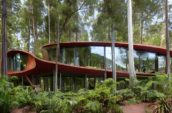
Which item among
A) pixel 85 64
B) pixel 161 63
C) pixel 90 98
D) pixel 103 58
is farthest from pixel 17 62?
pixel 90 98

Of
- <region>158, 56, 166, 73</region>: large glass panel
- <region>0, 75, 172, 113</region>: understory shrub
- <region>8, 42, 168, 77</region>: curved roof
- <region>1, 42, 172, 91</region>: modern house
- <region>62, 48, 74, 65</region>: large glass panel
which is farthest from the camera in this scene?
<region>158, 56, 166, 73</region>: large glass panel

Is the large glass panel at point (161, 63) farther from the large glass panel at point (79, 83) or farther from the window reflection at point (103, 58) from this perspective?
the large glass panel at point (79, 83)

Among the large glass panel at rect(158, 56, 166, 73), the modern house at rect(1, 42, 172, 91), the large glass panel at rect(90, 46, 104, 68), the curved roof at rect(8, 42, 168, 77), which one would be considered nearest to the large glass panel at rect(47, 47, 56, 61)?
the modern house at rect(1, 42, 172, 91)

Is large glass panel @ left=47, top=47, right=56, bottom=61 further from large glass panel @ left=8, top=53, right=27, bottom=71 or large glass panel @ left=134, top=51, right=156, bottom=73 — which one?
large glass panel @ left=134, top=51, right=156, bottom=73

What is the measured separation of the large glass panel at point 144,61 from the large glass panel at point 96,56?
8.20 feet

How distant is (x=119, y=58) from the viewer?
76.7 feet

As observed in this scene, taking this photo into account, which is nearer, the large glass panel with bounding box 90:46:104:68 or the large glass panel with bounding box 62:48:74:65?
the large glass panel with bounding box 90:46:104:68

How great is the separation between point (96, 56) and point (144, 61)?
3.57m

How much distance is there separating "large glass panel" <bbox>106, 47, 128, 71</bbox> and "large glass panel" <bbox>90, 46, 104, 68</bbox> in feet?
1.37

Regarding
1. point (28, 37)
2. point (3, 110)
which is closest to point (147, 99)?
point (3, 110)

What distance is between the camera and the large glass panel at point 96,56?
75.6ft

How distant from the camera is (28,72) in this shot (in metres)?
22.9

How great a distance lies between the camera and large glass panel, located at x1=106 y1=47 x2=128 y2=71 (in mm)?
23109

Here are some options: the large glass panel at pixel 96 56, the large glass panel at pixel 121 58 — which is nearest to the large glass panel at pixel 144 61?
the large glass panel at pixel 121 58
